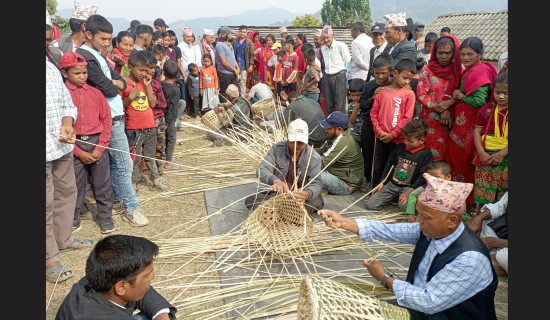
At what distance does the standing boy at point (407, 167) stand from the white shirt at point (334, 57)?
3.03m

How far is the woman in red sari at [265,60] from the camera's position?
10390 millimetres

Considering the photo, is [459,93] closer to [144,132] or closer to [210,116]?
[144,132]

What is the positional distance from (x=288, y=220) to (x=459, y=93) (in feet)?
6.22

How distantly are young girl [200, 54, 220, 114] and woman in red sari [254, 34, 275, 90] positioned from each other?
6.38 feet

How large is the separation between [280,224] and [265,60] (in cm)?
777

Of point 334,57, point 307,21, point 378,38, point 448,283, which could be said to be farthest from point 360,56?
point 307,21

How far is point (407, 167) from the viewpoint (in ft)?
12.7

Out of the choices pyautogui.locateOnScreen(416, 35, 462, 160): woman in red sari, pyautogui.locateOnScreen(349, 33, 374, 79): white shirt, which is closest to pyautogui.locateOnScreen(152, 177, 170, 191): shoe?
pyautogui.locateOnScreen(416, 35, 462, 160): woman in red sari

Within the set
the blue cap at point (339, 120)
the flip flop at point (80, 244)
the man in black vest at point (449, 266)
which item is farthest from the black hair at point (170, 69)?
the man in black vest at point (449, 266)

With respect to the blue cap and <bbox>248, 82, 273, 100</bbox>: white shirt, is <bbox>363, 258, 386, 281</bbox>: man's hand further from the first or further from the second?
<bbox>248, 82, 273, 100</bbox>: white shirt

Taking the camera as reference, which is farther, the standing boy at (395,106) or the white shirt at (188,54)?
the white shirt at (188,54)

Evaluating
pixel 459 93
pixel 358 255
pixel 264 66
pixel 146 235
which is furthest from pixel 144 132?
pixel 264 66

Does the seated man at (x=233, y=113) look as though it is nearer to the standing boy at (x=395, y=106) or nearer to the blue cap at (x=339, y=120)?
the blue cap at (x=339, y=120)

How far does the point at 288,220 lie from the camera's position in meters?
3.39
